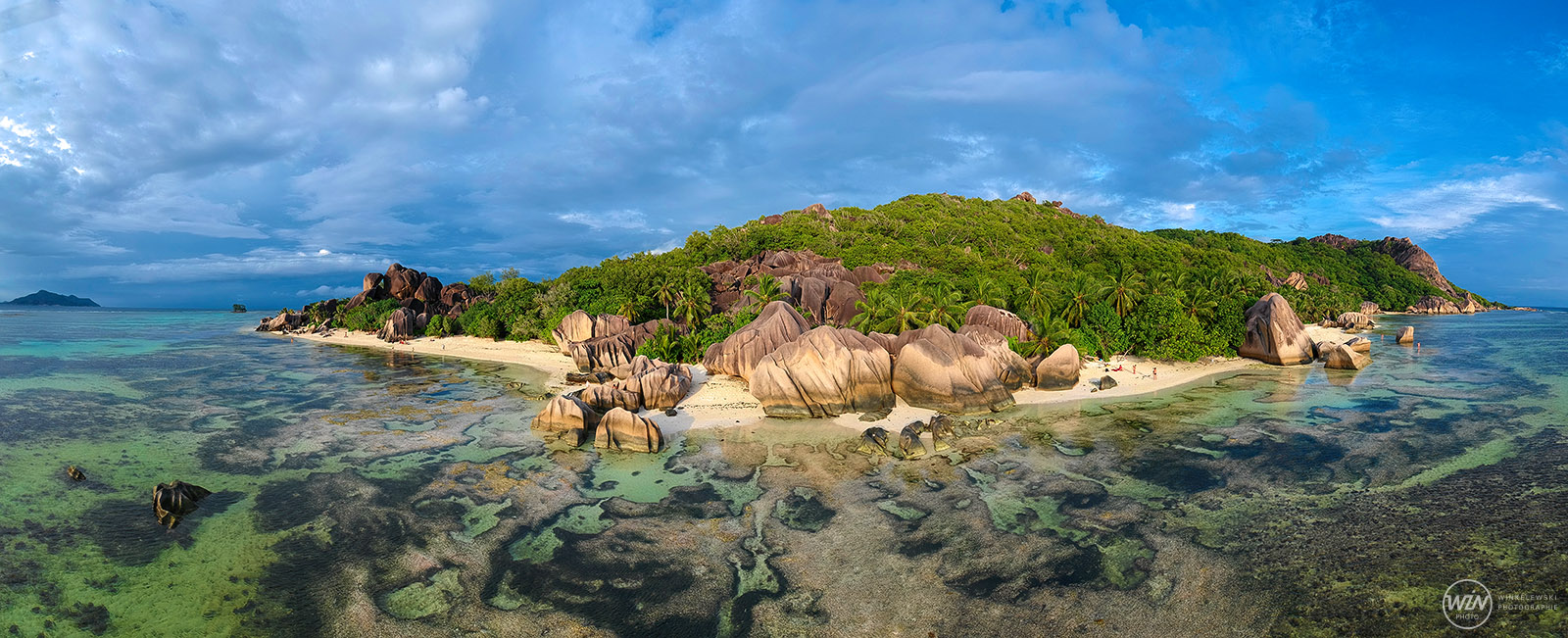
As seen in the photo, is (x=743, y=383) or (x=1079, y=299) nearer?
(x=743, y=383)

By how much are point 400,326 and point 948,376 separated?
6092cm

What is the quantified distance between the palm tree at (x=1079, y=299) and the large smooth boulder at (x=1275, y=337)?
11299 millimetres

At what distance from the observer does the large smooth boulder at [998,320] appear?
3634 cm

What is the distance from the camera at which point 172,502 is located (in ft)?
51.3

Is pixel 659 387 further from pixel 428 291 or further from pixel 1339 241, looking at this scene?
pixel 1339 241

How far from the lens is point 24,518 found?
1530 cm

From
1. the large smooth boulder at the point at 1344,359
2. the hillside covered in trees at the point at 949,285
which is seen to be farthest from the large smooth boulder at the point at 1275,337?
the large smooth boulder at the point at 1344,359

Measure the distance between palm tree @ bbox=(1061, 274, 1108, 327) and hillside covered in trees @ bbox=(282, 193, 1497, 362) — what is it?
0.10m

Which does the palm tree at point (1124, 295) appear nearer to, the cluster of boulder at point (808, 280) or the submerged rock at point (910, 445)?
the cluster of boulder at point (808, 280)

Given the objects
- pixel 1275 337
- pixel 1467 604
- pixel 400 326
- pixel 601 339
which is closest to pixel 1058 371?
pixel 1467 604

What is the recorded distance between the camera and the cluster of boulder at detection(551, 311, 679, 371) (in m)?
37.7

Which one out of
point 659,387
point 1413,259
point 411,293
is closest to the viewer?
point 659,387

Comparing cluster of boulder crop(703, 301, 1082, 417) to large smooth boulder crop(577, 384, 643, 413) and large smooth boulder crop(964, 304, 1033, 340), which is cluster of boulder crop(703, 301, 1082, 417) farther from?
large smooth boulder crop(964, 304, 1033, 340)

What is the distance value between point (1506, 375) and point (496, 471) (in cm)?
5546
